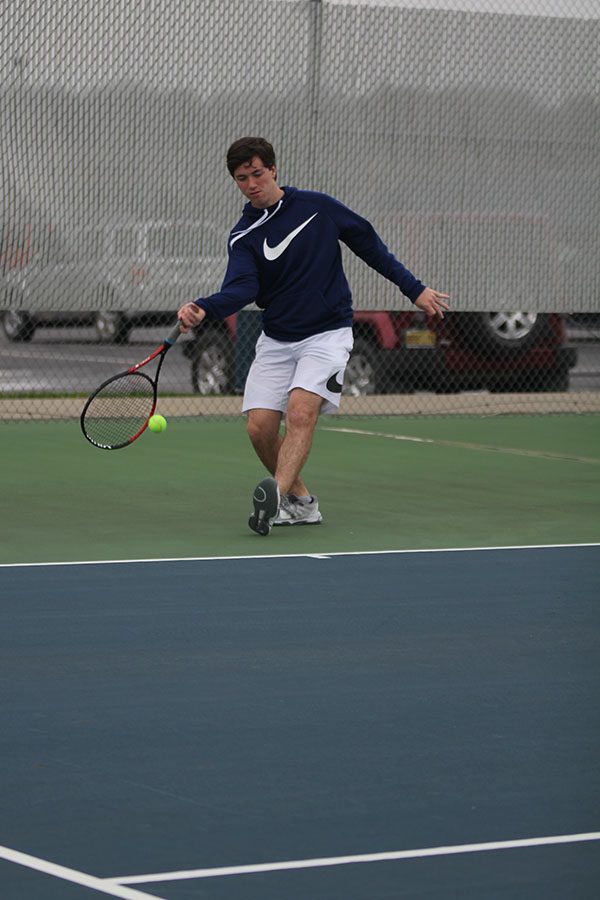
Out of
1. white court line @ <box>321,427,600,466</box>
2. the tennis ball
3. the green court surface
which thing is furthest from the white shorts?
white court line @ <box>321,427,600,466</box>

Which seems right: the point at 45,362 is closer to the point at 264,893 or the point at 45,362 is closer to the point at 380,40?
the point at 380,40

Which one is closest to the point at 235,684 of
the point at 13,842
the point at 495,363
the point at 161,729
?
the point at 161,729

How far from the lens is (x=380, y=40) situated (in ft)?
47.4

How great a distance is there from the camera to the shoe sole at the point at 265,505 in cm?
861

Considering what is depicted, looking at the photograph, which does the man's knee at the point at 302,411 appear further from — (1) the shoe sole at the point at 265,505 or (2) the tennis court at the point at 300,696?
(2) the tennis court at the point at 300,696

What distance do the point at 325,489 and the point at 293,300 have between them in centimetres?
198

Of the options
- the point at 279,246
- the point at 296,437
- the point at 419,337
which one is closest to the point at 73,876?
the point at 296,437

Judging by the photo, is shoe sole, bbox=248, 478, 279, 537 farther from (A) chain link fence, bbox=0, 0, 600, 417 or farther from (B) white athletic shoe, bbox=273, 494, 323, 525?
(A) chain link fence, bbox=0, 0, 600, 417

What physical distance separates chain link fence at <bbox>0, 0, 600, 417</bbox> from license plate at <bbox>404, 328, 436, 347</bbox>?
14 millimetres

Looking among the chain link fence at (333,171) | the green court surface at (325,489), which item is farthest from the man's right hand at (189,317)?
the chain link fence at (333,171)

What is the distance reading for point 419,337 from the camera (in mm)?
15727

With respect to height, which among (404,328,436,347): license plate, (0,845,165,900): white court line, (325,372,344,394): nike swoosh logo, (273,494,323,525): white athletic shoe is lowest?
(404,328,436,347): license plate

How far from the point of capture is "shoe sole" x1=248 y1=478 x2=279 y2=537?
8609mm

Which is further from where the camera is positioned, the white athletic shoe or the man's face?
the white athletic shoe
